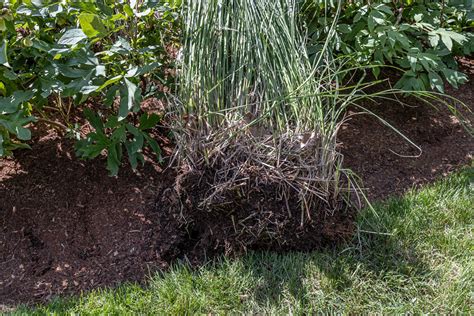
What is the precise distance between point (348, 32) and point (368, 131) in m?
0.62

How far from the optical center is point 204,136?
8.03 ft

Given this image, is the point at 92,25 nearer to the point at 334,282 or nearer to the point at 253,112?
the point at 253,112

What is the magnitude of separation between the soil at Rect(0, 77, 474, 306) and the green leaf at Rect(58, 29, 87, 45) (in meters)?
0.82

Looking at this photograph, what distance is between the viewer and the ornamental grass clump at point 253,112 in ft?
7.78

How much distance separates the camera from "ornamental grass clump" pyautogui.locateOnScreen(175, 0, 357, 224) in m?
2.37

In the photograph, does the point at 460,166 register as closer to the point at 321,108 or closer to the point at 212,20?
the point at 321,108

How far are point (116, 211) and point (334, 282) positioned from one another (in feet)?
3.80

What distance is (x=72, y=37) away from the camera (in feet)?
7.68

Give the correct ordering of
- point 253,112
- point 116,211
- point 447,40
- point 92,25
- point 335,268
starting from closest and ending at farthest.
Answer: point 92,25, point 335,268, point 253,112, point 116,211, point 447,40

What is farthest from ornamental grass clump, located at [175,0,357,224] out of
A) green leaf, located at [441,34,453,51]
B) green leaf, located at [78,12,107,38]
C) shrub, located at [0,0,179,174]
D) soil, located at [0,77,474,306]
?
green leaf, located at [441,34,453,51]

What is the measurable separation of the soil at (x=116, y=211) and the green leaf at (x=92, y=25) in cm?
83

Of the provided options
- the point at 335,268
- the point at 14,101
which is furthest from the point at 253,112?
the point at 14,101

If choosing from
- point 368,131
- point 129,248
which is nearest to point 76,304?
point 129,248

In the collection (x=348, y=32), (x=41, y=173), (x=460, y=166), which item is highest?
Answer: (x=348, y=32)
